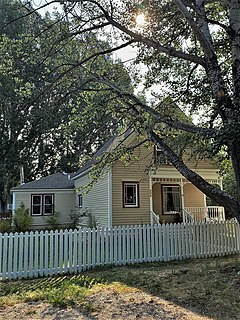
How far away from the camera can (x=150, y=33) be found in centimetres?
801

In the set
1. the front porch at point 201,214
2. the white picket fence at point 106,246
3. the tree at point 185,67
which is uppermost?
the tree at point 185,67

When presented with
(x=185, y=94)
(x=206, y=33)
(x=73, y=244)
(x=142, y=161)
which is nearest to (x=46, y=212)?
(x=142, y=161)

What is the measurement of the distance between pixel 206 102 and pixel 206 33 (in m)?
2.50

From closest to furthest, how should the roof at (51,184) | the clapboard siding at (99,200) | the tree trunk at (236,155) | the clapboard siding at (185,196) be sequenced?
the tree trunk at (236,155), the clapboard siding at (99,200), the clapboard siding at (185,196), the roof at (51,184)

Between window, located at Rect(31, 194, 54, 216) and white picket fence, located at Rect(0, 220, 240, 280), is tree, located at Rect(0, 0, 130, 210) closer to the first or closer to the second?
white picket fence, located at Rect(0, 220, 240, 280)

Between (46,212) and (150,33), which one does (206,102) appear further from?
(46,212)

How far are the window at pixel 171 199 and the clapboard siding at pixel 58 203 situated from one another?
24.0 ft

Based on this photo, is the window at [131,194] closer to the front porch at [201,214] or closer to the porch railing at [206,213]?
the front porch at [201,214]

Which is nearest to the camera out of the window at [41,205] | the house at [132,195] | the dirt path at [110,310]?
the dirt path at [110,310]

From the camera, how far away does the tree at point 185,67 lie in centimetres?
656

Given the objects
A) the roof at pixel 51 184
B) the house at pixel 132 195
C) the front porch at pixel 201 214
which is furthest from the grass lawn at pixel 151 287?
the roof at pixel 51 184

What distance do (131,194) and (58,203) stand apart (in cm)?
768

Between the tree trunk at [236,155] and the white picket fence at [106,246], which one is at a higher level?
the tree trunk at [236,155]

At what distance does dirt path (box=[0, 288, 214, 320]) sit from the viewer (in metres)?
4.34
